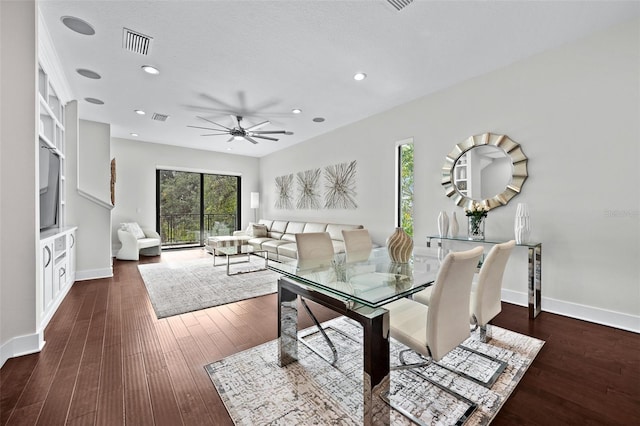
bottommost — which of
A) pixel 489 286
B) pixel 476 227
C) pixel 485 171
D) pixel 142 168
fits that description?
pixel 489 286

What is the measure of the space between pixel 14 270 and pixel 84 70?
250cm

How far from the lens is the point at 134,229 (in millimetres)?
6055

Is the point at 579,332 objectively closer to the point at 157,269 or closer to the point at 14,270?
the point at 14,270

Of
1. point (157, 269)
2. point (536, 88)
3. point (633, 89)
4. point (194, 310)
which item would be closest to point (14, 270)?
point (194, 310)

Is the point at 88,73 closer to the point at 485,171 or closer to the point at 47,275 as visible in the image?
the point at 47,275

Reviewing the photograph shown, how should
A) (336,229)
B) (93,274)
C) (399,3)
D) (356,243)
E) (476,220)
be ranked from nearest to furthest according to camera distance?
(399,3) < (356,243) < (476,220) < (93,274) < (336,229)

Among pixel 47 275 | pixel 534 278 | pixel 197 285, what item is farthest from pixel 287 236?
pixel 534 278

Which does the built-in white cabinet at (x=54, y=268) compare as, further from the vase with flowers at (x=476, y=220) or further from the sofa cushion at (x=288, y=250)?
the vase with flowers at (x=476, y=220)

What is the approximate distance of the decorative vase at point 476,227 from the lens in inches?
127

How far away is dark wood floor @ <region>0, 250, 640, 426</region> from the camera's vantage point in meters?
1.48

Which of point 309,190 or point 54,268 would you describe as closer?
point 54,268

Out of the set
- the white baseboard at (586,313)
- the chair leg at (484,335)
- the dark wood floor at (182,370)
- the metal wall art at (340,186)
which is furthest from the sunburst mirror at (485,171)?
the metal wall art at (340,186)

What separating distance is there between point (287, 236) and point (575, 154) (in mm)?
5049

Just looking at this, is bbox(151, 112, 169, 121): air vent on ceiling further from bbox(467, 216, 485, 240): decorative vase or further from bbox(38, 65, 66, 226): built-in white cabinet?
bbox(467, 216, 485, 240): decorative vase
